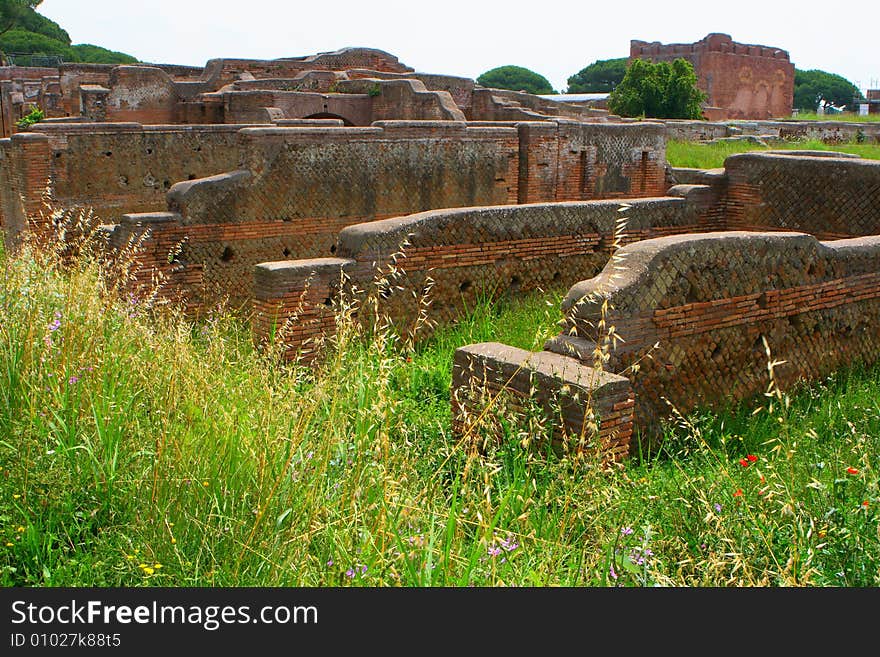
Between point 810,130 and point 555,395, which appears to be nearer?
point 555,395

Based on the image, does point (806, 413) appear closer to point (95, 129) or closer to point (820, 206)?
point (820, 206)

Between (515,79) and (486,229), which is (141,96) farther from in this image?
(515,79)

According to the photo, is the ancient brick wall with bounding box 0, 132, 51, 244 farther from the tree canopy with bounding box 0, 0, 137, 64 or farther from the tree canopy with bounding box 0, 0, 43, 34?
the tree canopy with bounding box 0, 0, 43, 34

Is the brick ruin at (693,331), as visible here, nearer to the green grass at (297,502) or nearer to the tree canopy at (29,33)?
the green grass at (297,502)

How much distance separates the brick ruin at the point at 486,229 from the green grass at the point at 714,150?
115 inches

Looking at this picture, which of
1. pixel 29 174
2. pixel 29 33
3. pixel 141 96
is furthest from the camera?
pixel 29 33

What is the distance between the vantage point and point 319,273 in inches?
283

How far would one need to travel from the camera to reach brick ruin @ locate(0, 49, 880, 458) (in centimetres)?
562

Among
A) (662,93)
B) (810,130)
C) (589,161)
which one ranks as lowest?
(589,161)

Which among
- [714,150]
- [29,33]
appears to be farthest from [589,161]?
[29,33]

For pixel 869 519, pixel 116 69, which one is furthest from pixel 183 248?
pixel 116 69

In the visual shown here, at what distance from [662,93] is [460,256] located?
22273 mm

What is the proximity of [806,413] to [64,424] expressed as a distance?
453cm

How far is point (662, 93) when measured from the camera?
2805 centimetres
